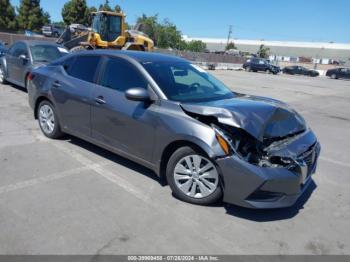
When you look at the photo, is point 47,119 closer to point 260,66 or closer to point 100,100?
point 100,100

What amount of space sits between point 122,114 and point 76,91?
1155mm

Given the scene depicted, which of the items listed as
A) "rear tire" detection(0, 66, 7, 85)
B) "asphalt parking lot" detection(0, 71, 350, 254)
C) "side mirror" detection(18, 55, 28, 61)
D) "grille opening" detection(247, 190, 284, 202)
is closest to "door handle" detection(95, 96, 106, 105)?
"asphalt parking lot" detection(0, 71, 350, 254)

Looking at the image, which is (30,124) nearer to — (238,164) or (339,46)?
(238,164)

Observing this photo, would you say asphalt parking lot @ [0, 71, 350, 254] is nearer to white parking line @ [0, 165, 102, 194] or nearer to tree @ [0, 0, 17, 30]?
white parking line @ [0, 165, 102, 194]

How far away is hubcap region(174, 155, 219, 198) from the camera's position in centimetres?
379

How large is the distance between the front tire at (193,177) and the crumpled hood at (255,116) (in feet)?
1.57

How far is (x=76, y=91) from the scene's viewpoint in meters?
5.19

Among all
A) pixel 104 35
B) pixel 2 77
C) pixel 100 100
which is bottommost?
pixel 2 77

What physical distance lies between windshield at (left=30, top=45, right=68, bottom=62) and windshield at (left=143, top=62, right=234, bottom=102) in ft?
19.3

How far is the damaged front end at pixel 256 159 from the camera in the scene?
350cm

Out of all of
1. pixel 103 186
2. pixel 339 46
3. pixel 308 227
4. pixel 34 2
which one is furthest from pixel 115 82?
pixel 339 46

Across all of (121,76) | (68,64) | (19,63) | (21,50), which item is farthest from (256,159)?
(21,50)

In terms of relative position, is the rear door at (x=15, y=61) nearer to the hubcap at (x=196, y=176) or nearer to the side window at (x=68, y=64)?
the side window at (x=68, y=64)

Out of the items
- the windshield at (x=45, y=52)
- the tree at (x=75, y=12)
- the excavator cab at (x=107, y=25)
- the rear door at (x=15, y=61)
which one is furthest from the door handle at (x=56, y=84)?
the tree at (x=75, y=12)
